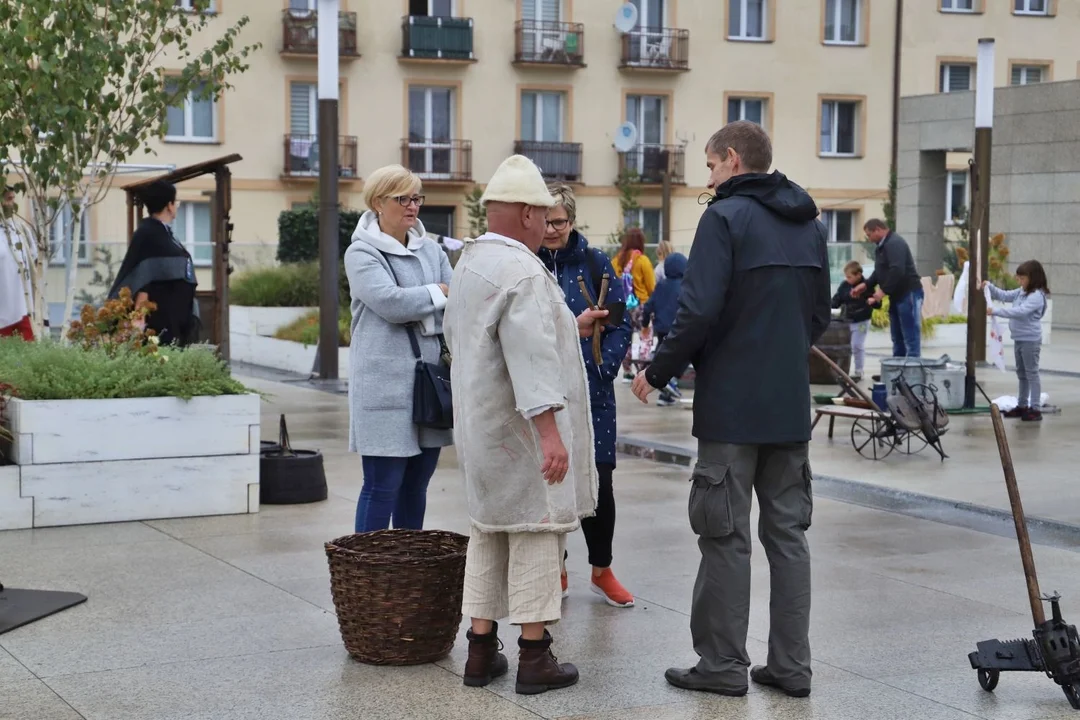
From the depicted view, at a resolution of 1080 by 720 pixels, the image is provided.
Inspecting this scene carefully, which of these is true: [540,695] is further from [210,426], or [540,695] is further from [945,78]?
[945,78]

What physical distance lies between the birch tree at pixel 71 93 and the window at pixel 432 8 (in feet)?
87.9

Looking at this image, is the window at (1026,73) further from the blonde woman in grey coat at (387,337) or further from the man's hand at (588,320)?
the man's hand at (588,320)

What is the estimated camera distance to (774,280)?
16.9ft

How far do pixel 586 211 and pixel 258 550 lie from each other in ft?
104

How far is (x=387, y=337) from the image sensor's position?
20.8 feet

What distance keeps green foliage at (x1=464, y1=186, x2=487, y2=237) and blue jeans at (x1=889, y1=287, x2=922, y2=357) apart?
17.6m

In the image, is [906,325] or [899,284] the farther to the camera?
[906,325]

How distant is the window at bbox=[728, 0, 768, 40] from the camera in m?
39.8

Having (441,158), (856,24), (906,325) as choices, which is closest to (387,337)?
(906,325)

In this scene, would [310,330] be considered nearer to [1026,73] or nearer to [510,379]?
[510,379]

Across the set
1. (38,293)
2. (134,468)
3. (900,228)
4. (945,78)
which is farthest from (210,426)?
(945,78)

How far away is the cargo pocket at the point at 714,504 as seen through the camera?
201 inches

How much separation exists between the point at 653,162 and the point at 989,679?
1359 inches

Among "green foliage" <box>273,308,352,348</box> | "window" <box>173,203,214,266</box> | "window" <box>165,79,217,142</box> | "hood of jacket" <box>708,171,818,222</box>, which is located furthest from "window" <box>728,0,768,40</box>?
"hood of jacket" <box>708,171,818,222</box>
